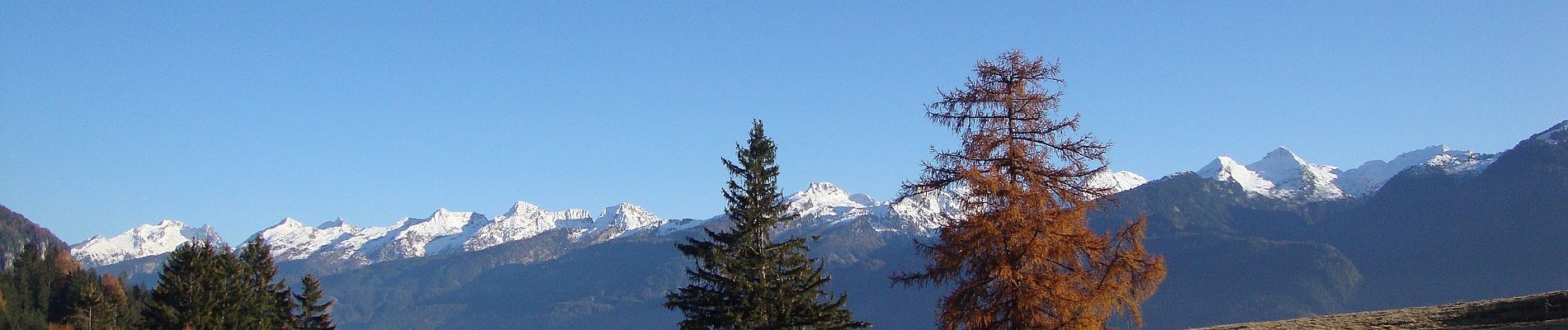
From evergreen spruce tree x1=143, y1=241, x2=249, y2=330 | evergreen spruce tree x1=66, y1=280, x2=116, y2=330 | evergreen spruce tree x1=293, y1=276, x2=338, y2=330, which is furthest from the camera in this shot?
evergreen spruce tree x1=66, y1=280, x2=116, y2=330

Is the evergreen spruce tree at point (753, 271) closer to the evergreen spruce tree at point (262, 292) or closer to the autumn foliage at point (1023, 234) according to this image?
the autumn foliage at point (1023, 234)

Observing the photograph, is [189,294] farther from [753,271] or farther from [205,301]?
[753,271]

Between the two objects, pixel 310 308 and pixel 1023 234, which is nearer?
pixel 1023 234

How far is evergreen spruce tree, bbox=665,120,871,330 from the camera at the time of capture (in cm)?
3744

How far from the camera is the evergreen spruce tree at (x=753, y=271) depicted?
37.4m

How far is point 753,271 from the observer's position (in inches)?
1484

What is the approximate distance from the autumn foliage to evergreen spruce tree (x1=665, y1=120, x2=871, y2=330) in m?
12.2

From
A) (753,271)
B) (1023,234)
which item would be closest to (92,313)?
(753,271)

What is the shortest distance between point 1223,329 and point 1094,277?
24962 mm

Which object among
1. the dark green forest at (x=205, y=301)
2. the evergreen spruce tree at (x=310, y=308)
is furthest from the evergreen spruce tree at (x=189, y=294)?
the evergreen spruce tree at (x=310, y=308)

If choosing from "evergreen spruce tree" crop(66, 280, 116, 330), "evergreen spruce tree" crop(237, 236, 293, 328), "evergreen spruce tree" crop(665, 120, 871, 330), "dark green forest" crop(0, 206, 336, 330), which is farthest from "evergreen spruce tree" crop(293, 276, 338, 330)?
"evergreen spruce tree" crop(665, 120, 871, 330)

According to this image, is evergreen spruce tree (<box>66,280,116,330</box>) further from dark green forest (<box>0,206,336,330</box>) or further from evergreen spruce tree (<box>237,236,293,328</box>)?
evergreen spruce tree (<box>237,236,293,328</box>)

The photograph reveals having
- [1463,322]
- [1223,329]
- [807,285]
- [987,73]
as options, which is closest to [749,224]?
[807,285]

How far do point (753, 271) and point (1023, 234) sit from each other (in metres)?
15.2
